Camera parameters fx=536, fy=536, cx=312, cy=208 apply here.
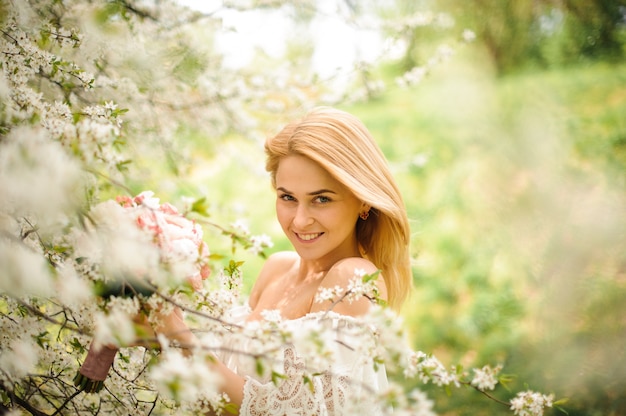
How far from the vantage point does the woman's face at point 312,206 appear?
1.88m

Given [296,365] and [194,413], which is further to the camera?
[296,365]

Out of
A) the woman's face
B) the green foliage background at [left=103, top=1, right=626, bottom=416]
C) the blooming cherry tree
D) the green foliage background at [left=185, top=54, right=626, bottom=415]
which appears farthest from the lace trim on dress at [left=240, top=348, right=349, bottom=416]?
the green foliage background at [left=103, top=1, right=626, bottom=416]

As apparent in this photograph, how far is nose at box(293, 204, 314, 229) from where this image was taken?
1.88m

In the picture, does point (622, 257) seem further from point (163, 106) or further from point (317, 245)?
point (163, 106)

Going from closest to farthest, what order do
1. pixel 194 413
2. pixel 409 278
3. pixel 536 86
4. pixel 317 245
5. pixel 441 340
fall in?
pixel 194 413, pixel 317 245, pixel 409 278, pixel 441 340, pixel 536 86

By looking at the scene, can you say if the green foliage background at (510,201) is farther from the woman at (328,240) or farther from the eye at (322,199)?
the eye at (322,199)

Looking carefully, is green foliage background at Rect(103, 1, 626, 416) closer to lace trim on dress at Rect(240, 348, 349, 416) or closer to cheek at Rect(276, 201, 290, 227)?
cheek at Rect(276, 201, 290, 227)

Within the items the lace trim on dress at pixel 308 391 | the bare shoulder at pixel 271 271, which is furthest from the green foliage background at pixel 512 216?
the lace trim on dress at pixel 308 391

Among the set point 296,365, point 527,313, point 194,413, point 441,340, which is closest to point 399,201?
point 296,365

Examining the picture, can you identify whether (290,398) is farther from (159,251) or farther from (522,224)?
(522,224)

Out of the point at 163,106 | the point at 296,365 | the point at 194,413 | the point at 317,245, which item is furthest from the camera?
the point at 163,106

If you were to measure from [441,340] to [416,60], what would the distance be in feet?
12.2

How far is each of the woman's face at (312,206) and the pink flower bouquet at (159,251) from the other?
487 mm

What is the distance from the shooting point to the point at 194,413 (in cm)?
150
